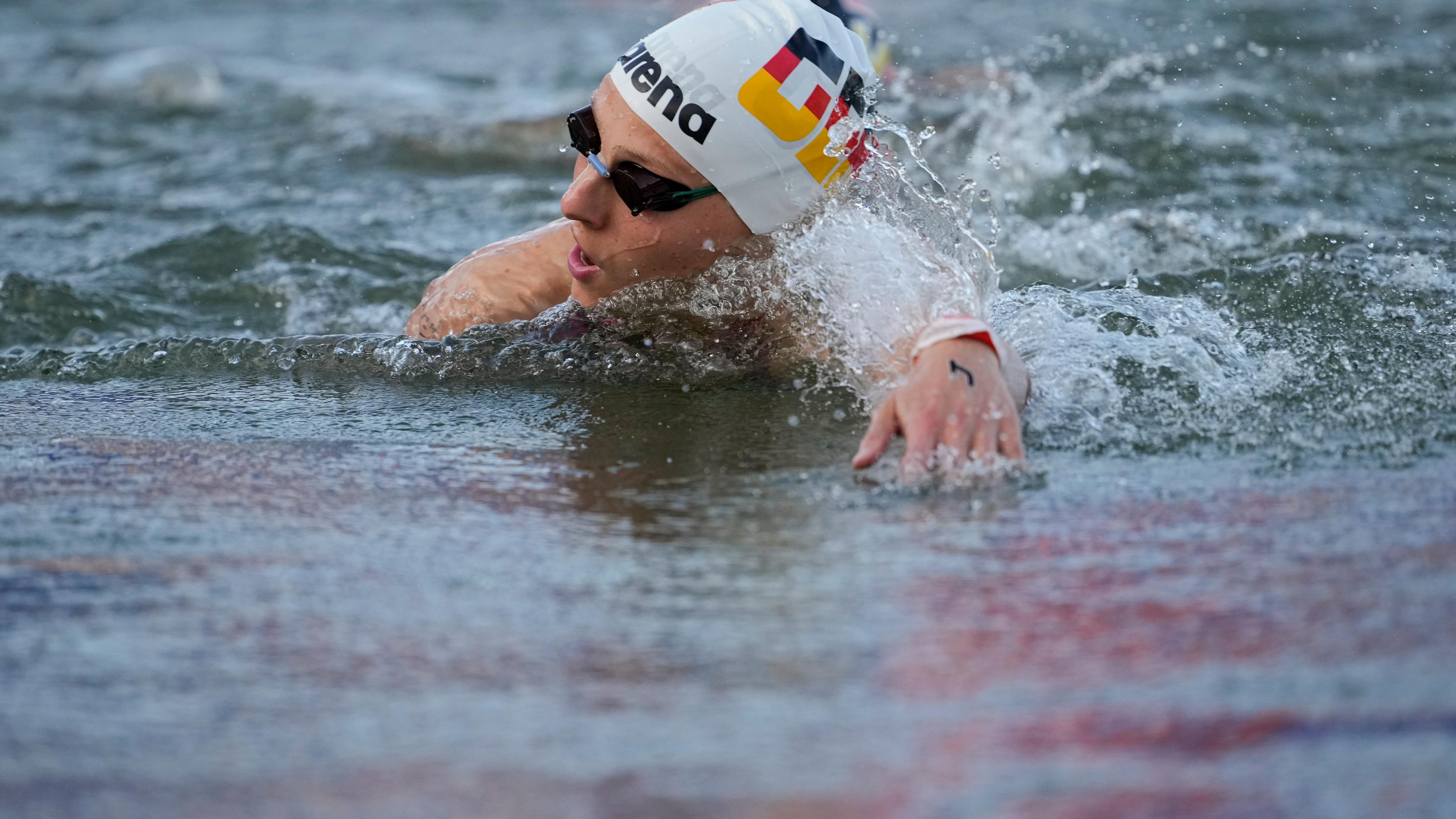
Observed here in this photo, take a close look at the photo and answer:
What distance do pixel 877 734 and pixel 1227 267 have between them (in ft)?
11.7

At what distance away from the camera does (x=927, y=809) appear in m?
1.56

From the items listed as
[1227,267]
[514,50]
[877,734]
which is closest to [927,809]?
[877,734]

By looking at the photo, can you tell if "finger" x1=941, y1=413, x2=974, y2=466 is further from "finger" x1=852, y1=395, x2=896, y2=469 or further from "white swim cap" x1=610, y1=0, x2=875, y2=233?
"white swim cap" x1=610, y1=0, x2=875, y2=233

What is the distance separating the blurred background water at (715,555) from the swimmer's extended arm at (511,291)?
0.20 m

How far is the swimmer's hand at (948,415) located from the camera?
2588 mm

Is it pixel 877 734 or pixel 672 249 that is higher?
Answer: pixel 672 249

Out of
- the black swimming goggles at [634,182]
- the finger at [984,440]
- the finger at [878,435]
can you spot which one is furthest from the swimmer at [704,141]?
the finger at [984,440]

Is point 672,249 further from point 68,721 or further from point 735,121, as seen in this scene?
point 68,721

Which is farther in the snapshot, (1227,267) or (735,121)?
(1227,267)

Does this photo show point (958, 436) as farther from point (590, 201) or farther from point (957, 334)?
point (590, 201)

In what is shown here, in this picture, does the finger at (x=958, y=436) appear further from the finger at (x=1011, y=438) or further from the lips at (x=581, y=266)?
the lips at (x=581, y=266)

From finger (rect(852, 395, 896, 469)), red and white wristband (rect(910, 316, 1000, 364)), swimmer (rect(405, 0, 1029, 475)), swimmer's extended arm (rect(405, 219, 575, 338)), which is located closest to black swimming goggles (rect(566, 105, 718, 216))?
swimmer (rect(405, 0, 1029, 475))

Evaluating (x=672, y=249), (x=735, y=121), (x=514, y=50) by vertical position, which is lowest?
(x=672, y=249)

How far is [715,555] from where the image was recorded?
2318 mm
